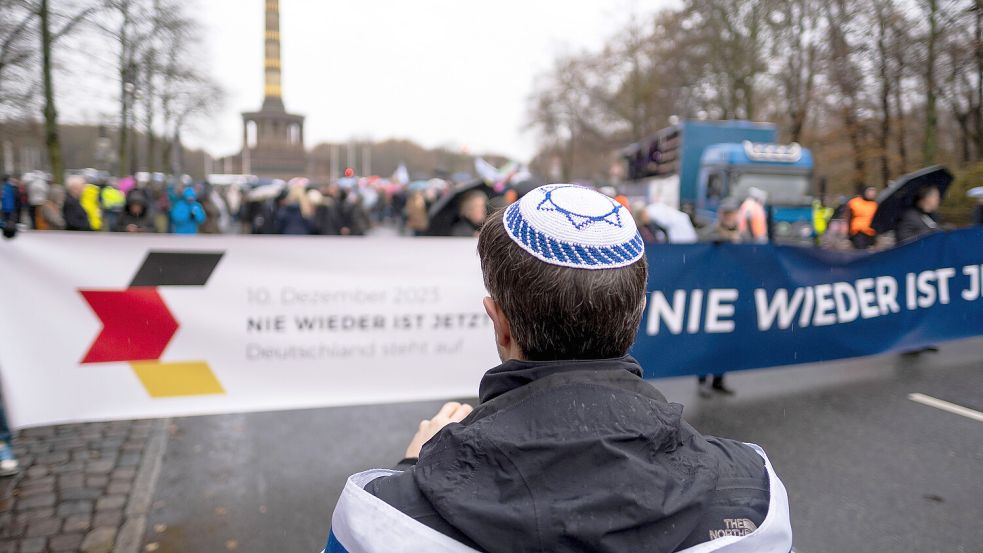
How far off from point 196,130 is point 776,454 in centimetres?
3592

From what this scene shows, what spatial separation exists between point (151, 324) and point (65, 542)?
133 cm

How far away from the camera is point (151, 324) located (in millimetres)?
4312

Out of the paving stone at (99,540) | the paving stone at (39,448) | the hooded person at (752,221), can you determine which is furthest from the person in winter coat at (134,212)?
the hooded person at (752,221)

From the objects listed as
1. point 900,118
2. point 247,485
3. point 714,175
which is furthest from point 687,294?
point 900,118

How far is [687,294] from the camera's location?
5.43m

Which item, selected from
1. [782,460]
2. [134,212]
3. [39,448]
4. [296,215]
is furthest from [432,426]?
[134,212]

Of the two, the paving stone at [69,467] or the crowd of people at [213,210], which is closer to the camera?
the paving stone at [69,467]

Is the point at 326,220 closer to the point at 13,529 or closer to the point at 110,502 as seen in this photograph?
the point at 110,502

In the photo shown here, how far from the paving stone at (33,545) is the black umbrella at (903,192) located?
8.50 metres

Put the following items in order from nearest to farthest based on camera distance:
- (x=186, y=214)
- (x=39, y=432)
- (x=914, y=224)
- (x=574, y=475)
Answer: (x=574, y=475) < (x=39, y=432) < (x=914, y=224) < (x=186, y=214)

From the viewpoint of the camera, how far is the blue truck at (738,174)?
1783 cm

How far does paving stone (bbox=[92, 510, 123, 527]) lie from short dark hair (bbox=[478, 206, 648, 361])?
352 centimetres

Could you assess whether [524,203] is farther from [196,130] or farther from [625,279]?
[196,130]

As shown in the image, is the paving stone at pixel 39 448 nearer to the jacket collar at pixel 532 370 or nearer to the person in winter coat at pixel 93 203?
Result: the jacket collar at pixel 532 370
